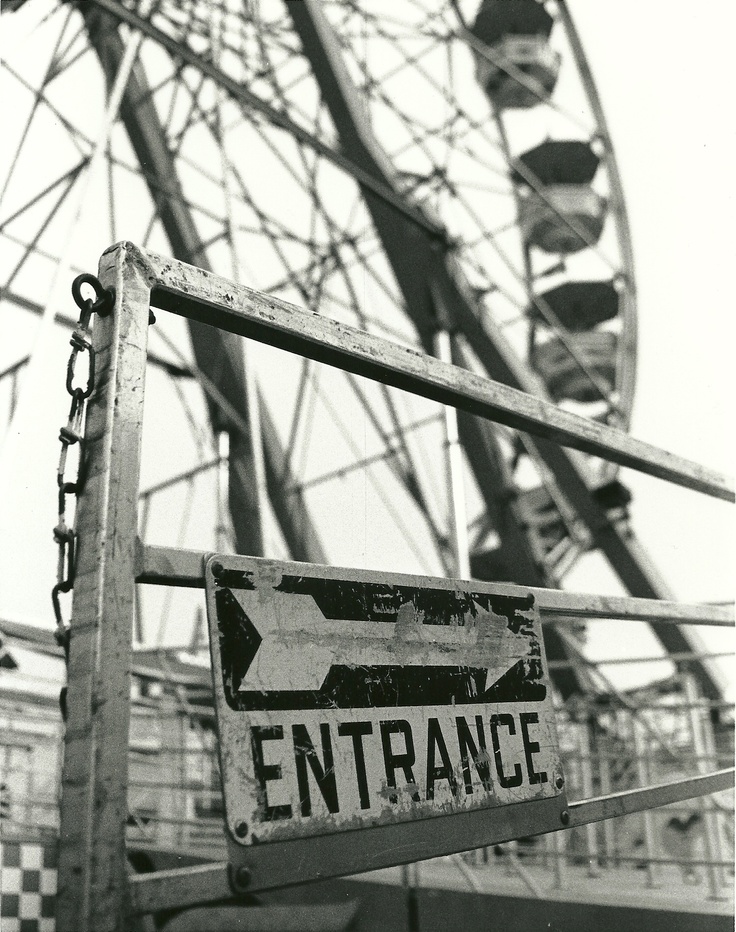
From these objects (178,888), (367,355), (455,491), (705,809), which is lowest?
(178,888)

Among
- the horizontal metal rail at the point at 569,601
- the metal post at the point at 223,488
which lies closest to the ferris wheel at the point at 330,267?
the metal post at the point at 223,488

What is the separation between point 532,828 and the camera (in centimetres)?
103

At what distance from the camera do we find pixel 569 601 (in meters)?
1.23

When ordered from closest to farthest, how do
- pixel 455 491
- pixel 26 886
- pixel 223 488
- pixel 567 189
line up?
pixel 26 886 < pixel 455 491 < pixel 223 488 < pixel 567 189

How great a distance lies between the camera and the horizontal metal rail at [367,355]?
0.89m

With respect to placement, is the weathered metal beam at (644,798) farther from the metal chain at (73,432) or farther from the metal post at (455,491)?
the metal post at (455,491)

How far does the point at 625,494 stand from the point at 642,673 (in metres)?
1.51

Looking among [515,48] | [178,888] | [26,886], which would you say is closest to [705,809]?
[26,886]

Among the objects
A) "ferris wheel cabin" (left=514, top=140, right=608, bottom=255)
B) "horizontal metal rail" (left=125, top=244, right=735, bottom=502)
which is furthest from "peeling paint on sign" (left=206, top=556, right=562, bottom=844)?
"ferris wheel cabin" (left=514, top=140, right=608, bottom=255)

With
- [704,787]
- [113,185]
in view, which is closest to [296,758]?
[704,787]

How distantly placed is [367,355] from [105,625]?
1.51 ft

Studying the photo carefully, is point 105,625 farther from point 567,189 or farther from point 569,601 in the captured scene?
point 567,189

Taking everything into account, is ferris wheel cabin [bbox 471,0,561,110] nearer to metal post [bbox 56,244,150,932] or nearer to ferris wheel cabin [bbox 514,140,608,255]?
ferris wheel cabin [bbox 514,140,608,255]

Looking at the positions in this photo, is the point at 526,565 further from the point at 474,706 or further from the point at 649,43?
the point at 474,706
